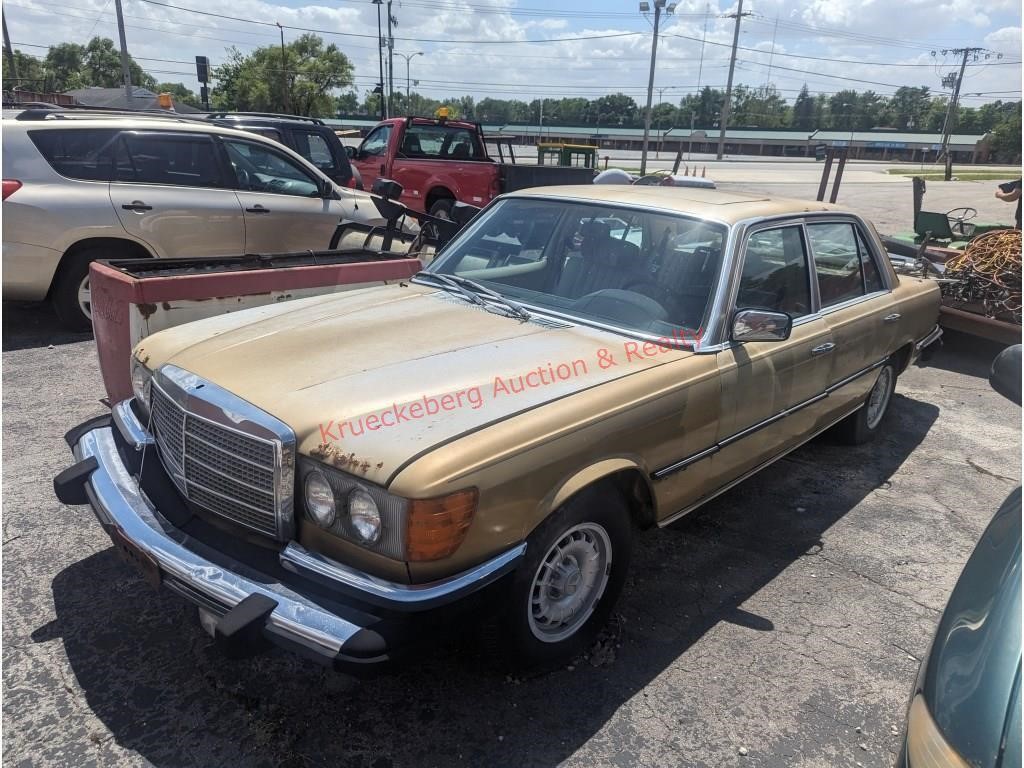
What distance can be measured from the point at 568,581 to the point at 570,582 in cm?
2

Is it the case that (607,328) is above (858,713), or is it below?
above

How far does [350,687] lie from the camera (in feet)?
8.44

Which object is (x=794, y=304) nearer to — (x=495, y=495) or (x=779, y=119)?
(x=495, y=495)

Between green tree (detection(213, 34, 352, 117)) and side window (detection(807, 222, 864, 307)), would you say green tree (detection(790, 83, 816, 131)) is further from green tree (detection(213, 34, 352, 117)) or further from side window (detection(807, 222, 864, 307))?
side window (detection(807, 222, 864, 307))

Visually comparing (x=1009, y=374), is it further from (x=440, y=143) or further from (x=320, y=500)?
(x=440, y=143)

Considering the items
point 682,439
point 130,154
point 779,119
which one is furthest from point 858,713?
point 779,119

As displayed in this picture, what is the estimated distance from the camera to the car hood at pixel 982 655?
1.35 metres

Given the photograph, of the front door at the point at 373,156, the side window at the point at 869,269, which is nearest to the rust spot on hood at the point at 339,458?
the side window at the point at 869,269

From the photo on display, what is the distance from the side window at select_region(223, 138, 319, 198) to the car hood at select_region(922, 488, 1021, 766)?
22.5ft

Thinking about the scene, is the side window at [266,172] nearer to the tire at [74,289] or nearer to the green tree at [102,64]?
the tire at [74,289]

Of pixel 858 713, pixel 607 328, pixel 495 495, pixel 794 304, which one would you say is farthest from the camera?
pixel 794 304

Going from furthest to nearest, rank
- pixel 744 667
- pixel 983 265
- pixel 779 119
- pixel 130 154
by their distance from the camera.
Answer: pixel 779 119, pixel 983 265, pixel 130 154, pixel 744 667

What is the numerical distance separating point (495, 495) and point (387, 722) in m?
0.97

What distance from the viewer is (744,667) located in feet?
9.09
